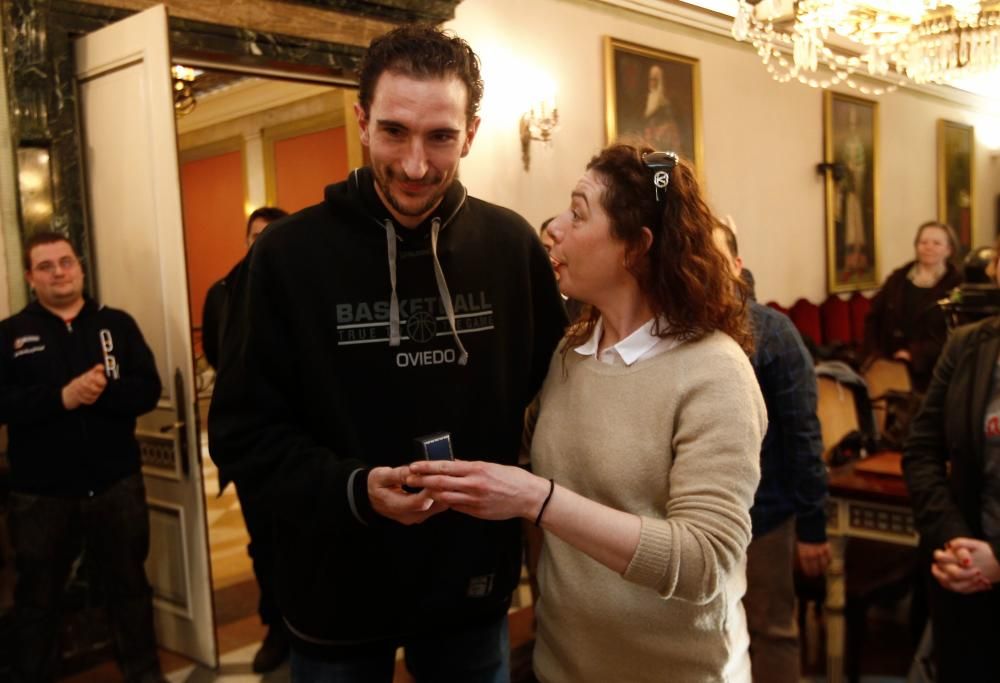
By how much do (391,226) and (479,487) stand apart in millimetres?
558

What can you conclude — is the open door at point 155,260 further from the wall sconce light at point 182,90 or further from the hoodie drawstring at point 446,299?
the hoodie drawstring at point 446,299

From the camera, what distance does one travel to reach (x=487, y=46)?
5.67 meters

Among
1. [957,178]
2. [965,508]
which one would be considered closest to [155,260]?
[965,508]

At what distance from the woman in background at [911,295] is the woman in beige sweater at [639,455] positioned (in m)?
4.71

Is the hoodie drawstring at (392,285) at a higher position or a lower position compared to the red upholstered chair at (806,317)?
higher

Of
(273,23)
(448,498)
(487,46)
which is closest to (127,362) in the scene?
(273,23)

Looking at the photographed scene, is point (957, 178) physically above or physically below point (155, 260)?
above

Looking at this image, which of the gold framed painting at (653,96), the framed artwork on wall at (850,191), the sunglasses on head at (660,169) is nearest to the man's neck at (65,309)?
the sunglasses on head at (660,169)

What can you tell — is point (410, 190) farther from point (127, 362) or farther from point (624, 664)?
point (127, 362)

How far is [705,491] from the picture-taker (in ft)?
4.70

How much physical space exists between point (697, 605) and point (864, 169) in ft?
29.7

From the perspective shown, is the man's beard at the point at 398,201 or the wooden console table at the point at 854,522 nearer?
the man's beard at the point at 398,201

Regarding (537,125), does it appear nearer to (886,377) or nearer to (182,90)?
(182,90)

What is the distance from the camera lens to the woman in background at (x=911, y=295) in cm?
611
